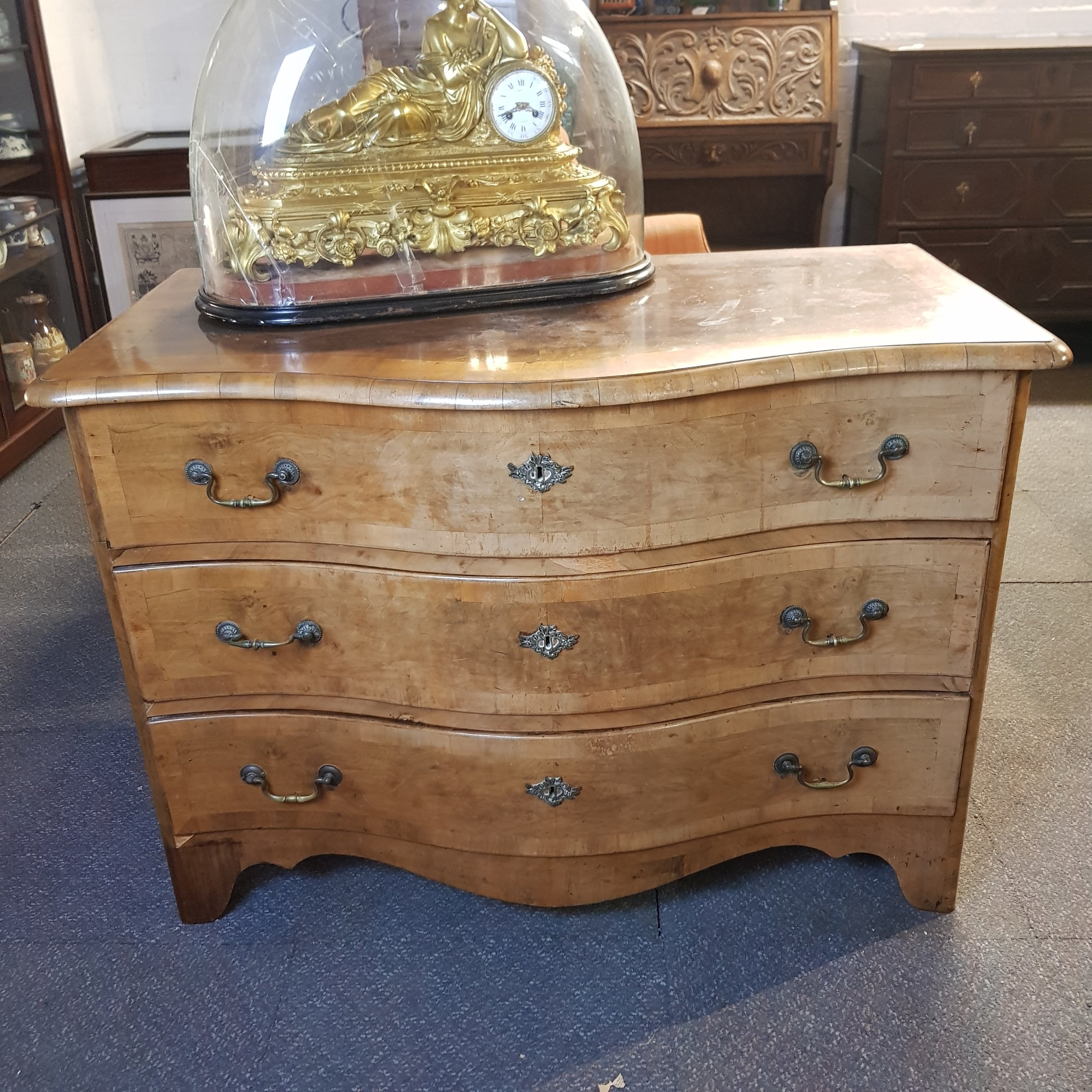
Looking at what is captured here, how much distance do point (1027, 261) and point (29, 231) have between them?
3365 millimetres

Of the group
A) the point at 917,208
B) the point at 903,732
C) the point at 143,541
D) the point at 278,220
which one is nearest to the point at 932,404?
the point at 903,732

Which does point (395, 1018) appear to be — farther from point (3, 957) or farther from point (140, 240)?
point (140, 240)

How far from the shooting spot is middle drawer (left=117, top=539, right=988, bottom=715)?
4.57 feet

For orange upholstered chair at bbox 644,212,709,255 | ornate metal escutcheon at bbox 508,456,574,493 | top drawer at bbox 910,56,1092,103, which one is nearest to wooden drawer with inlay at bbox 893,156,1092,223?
top drawer at bbox 910,56,1092,103

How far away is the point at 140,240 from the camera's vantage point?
12.6 ft

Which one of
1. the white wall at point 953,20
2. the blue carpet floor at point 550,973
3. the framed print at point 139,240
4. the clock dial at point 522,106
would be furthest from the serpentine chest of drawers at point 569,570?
the white wall at point 953,20

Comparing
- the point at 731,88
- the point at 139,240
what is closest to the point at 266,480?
the point at 139,240

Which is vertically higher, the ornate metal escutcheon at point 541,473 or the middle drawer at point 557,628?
the ornate metal escutcheon at point 541,473

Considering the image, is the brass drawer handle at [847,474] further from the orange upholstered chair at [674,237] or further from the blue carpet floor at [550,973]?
the orange upholstered chair at [674,237]

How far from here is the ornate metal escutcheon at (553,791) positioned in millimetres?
1501

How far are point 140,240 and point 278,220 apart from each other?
8.90 feet

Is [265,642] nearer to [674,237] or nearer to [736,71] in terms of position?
[674,237]

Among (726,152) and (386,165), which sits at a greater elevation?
(386,165)

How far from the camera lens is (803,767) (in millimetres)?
1561
